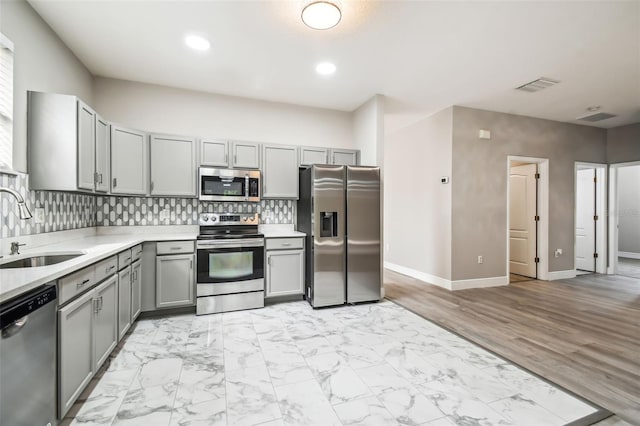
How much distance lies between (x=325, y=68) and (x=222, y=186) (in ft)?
6.22

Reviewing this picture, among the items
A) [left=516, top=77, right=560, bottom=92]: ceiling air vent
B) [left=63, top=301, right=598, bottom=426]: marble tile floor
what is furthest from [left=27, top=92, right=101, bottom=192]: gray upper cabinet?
[left=516, top=77, right=560, bottom=92]: ceiling air vent

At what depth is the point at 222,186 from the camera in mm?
3686

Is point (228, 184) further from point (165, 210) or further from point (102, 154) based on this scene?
point (102, 154)

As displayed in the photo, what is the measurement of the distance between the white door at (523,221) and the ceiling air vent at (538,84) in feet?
6.55

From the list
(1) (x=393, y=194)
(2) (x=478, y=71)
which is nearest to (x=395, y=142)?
(1) (x=393, y=194)

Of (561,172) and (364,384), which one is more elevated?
(561,172)

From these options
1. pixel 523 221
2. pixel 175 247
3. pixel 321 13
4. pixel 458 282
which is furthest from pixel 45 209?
pixel 523 221

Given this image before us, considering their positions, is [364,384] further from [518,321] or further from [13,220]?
[13,220]

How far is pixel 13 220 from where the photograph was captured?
213 centimetres

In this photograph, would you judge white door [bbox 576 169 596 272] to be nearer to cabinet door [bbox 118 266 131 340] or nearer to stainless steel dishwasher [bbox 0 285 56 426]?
cabinet door [bbox 118 266 131 340]

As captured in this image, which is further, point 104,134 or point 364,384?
point 104,134

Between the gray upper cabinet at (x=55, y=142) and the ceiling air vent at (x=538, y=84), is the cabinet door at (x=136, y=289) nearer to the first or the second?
the gray upper cabinet at (x=55, y=142)

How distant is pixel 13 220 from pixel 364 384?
9.34 ft

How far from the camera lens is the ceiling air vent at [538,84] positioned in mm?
3592
